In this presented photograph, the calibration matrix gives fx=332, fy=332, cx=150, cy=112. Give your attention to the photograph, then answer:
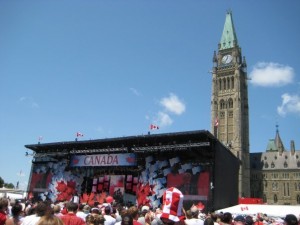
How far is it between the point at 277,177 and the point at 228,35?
38.2m

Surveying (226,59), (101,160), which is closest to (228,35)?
(226,59)

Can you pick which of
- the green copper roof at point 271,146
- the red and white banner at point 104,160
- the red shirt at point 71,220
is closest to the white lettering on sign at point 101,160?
the red and white banner at point 104,160

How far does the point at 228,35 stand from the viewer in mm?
87938

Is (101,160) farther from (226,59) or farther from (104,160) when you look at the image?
(226,59)

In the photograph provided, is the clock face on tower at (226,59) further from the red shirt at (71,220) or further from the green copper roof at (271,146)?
the red shirt at (71,220)

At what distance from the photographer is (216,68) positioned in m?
84.4

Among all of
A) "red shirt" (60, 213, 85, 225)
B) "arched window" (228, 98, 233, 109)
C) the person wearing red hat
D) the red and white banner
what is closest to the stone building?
"arched window" (228, 98, 233, 109)

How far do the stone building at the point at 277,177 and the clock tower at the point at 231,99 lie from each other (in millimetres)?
4762

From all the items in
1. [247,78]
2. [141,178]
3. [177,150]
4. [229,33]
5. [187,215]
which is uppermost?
[229,33]

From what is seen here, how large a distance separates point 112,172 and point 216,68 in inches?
2323

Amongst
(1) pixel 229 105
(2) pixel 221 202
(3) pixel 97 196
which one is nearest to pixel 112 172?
(3) pixel 97 196

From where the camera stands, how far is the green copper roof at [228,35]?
86.2 m

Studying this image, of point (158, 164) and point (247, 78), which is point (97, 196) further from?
point (247, 78)

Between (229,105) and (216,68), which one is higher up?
(216,68)
